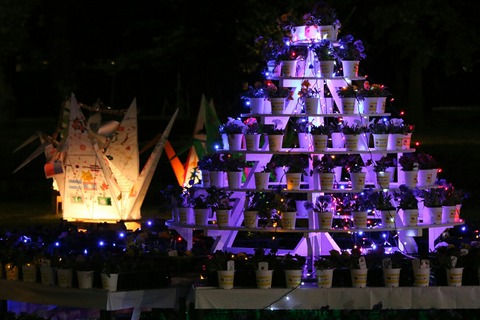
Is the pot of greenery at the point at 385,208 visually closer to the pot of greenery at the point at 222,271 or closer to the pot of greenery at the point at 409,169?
the pot of greenery at the point at 409,169

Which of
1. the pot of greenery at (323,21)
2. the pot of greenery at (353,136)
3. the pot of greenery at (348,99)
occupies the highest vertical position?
the pot of greenery at (323,21)

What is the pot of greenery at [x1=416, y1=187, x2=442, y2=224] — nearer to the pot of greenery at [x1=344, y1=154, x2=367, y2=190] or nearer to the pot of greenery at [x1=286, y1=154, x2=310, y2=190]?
the pot of greenery at [x1=344, y1=154, x2=367, y2=190]

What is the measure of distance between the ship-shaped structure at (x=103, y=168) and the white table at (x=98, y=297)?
626 cm

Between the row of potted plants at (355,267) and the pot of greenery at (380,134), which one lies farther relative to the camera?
the pot of greenery at (380,134)

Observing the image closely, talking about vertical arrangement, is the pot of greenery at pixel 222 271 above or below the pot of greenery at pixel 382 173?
below

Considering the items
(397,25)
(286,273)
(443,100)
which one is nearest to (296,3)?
(397,25)

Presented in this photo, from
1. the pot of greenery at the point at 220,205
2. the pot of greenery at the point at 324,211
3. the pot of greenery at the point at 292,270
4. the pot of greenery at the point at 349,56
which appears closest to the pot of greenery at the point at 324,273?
the pot of greenery at the point at 292,270

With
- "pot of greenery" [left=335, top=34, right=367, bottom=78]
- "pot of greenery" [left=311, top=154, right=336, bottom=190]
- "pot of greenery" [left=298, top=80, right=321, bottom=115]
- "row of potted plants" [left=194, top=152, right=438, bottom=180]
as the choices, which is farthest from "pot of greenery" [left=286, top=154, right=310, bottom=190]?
"pot of greenery" [left=335, top=34, right=367, bottom=78]

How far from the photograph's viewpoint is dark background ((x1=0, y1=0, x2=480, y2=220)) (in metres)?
32.1

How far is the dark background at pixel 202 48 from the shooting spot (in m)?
32.1

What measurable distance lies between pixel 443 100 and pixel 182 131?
24607 millimetres

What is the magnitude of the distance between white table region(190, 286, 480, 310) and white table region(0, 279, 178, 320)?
1.05ft

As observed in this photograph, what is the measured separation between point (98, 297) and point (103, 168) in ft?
22.3

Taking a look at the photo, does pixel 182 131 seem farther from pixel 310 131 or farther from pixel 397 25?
pixel 310 131
